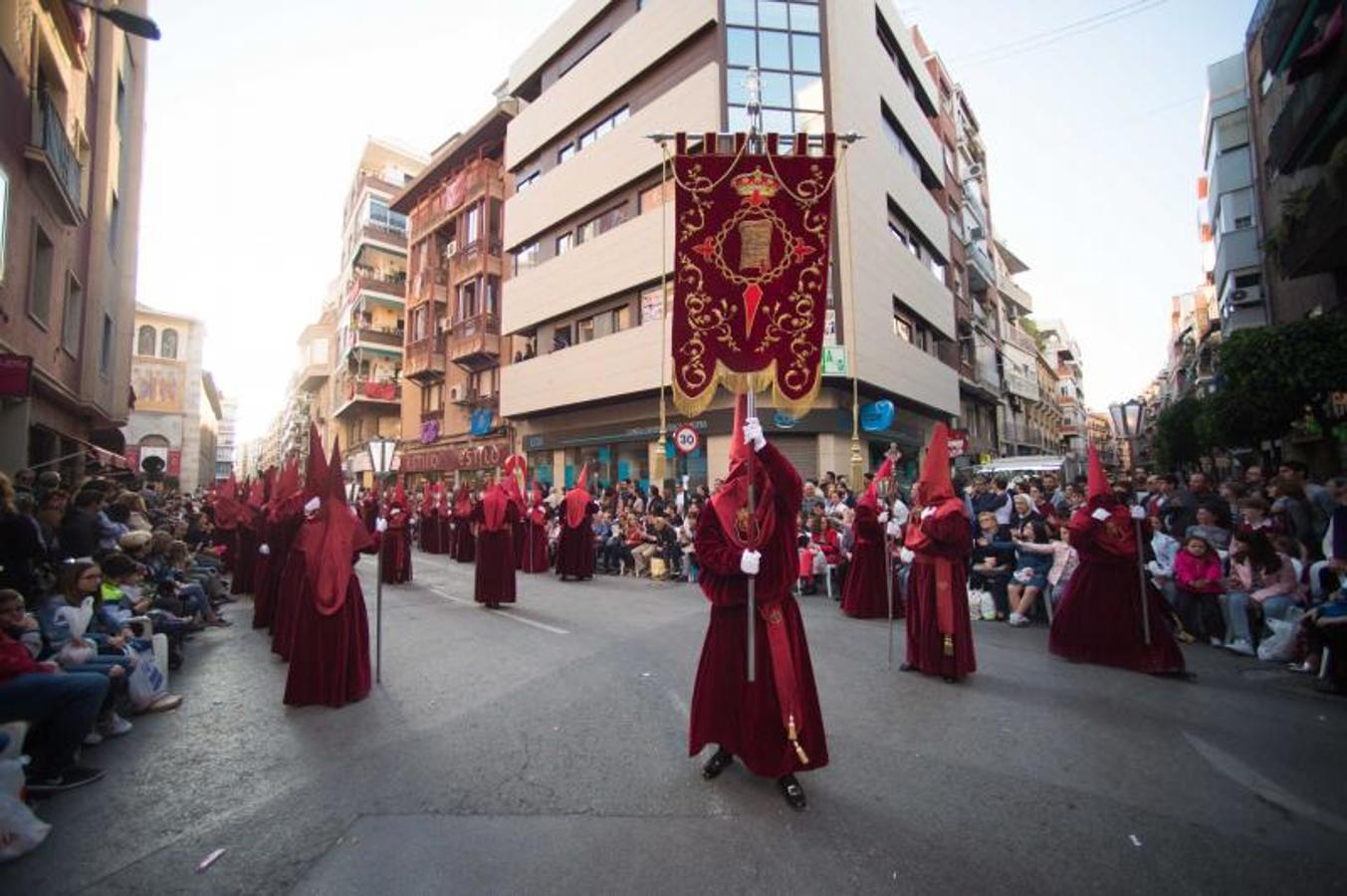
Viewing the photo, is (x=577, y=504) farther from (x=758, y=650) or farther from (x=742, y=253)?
(x=758, y=650)

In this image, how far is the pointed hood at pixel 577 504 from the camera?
1352cm

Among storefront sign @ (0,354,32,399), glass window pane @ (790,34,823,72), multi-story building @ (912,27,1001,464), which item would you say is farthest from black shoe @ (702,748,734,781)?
multi-story building @ (912,27,1001,464)

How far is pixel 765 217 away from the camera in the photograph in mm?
5125

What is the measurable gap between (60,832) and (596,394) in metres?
18.8

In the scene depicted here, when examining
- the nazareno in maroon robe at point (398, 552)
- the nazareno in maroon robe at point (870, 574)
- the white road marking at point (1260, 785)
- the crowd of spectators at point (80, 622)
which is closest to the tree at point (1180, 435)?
the nazareno in maroon robe at point (870, 574)

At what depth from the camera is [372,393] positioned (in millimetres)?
37344

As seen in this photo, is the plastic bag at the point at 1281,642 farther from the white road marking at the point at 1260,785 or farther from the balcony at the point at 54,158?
the balcony at the point at 54,158

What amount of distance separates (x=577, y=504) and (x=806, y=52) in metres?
16.0

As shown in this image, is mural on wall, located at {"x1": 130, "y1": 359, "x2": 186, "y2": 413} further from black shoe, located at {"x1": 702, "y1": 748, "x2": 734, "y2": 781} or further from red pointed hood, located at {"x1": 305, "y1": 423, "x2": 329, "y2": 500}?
black shoe, located at {"x1": 702, "y1": 748, "x2": 734, "y2": 781}

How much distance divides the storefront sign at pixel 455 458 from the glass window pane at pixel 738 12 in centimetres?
1752

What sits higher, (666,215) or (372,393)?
(666,215)

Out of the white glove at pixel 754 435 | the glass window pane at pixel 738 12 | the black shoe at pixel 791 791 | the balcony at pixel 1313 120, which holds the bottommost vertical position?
the black shoe at pixel 791 791

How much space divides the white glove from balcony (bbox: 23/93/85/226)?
501 inches

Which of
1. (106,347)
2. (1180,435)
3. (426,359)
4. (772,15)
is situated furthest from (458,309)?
(1180,435)
